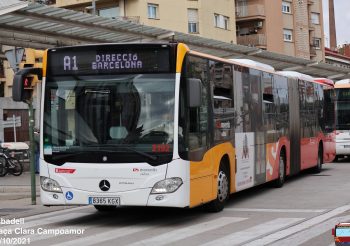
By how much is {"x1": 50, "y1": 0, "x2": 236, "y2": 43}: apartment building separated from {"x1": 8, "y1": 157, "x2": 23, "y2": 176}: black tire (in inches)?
1104

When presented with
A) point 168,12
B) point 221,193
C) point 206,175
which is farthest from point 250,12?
point 206,175

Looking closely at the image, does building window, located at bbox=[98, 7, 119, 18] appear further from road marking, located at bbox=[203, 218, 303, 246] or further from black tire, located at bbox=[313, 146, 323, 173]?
road marking, located at bbox=[203, 218, 303, 246]

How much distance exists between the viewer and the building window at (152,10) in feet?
171

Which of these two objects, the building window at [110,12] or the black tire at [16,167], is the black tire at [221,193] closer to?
the black tire at [16,167]

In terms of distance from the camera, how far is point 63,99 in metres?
10.5

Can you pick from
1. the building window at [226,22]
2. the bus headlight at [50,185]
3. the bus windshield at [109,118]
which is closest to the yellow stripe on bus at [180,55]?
the bus windshield at [109,118]

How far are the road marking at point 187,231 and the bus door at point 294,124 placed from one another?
692 cm

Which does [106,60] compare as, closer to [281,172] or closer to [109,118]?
[109,118]

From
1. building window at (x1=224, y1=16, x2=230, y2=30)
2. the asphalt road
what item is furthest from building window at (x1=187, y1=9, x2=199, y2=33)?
the asphalt road

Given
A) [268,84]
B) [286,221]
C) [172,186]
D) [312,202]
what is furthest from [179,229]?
[268,84]

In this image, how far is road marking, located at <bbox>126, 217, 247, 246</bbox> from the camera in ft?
29.2

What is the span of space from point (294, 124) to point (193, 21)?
121 ft

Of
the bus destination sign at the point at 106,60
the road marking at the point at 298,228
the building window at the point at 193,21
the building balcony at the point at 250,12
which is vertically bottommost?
the road marking at the point at 298,228

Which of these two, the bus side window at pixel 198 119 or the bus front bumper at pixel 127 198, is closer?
the bus front bumper at pixel 127 198
